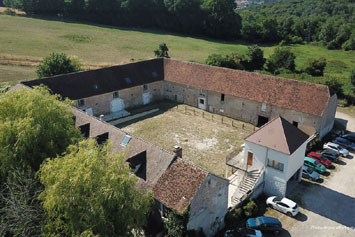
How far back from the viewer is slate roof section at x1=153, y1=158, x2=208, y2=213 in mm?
20891

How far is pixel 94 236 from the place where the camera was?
15.0 metres

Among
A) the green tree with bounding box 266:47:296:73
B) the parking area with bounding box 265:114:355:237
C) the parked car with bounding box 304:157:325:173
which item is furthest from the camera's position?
the green tree with bounding box 266:47:296:73

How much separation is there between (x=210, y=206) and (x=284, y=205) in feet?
25.5

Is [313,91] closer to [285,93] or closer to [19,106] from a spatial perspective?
[285,93]

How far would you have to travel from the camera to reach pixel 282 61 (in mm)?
66312

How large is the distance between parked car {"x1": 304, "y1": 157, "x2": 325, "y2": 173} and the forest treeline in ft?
241

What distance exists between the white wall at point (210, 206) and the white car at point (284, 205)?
508 centimetres

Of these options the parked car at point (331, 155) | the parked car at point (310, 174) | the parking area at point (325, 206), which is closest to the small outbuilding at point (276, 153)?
the parking area at point (325, 206)

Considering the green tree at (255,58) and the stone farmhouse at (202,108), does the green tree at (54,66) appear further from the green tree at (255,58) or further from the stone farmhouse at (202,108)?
the green tree at (255,58)

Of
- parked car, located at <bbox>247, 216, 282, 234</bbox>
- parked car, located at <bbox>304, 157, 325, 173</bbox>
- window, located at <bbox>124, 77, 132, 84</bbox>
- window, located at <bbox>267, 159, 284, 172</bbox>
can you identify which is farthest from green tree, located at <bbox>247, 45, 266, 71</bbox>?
parked car, located at <bbox>247, 216, 282, 234</bbox>

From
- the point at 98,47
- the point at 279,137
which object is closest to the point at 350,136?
the point at 279,137

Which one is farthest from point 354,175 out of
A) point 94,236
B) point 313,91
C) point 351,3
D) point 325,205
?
point 351,3

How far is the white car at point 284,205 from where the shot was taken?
26.0 meters

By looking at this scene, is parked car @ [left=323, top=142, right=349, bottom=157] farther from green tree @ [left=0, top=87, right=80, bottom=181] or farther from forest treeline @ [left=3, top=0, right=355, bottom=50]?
forest treeline @ [left=3, top=0, right=355, bottom=50]
